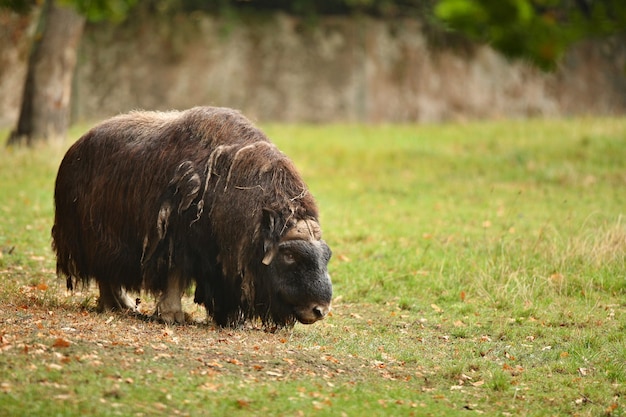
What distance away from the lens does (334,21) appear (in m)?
25.2

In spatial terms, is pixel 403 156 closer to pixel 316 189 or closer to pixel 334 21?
pixel 316 189

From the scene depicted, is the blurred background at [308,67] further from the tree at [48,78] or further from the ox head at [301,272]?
the ox head at [301,272]

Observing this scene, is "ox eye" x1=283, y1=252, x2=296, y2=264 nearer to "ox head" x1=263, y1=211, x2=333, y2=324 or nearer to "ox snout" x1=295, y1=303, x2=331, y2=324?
"ox head" x1=263, y1=211, x2=333, y2=324

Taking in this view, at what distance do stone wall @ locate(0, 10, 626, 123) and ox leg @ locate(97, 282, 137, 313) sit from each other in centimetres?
1442

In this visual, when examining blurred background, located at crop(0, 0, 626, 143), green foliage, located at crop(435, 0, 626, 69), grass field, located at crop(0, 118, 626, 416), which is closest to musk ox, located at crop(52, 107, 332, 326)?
grass field, located at crop(0, 118, 626, 416)

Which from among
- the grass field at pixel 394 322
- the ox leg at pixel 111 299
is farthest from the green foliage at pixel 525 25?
the ox leg at pixel 111 299

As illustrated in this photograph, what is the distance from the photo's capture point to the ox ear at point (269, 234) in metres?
8.31

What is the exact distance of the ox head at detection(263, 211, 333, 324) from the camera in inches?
320

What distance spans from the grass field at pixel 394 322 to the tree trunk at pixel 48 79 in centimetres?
91

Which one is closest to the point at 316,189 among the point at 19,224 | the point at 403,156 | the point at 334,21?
the point at 403,156

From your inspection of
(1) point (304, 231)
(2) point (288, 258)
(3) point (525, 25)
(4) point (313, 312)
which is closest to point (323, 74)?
(1) point (304, 231)

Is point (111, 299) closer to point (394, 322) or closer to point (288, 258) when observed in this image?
point (288, 258)

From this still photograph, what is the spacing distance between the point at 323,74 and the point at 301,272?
1730 centimetres

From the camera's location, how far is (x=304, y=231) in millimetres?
8328
